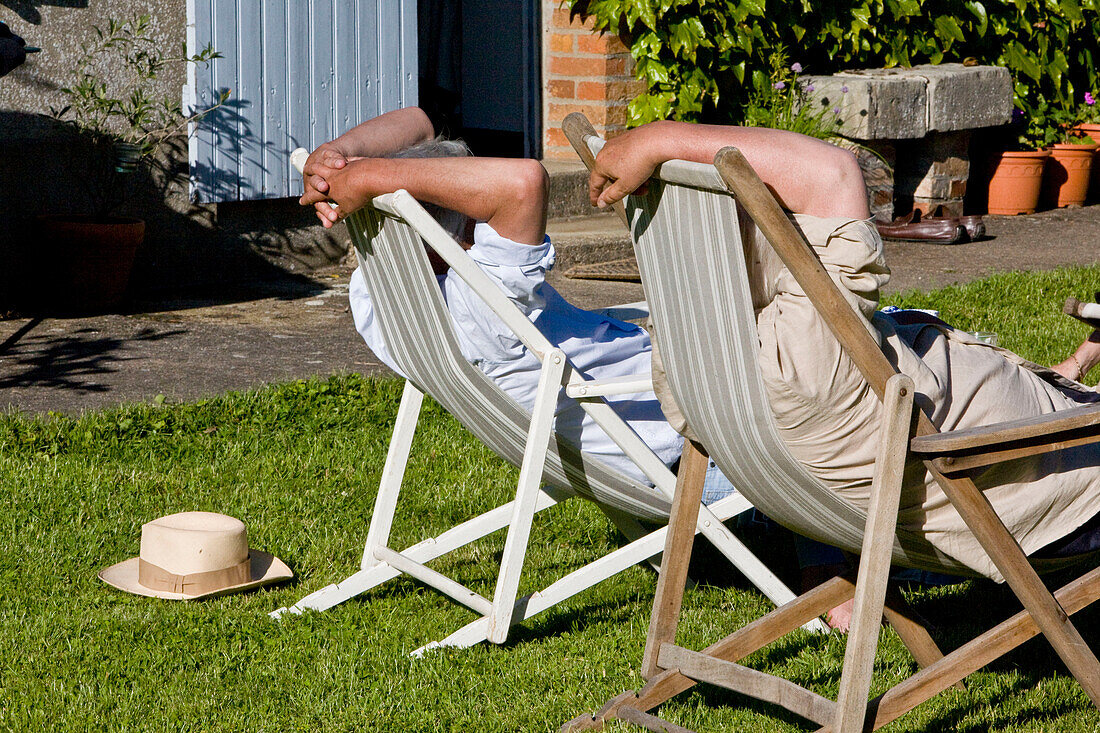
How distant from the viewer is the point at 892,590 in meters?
2.58

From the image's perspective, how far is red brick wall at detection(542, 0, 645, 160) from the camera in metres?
7.91

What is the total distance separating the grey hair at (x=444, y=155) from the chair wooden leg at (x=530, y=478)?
1.44 feet

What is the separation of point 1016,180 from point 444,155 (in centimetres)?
736

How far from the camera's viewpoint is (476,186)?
Result: 256 cm

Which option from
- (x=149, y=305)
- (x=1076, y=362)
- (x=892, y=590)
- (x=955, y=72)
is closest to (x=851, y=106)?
(x=955, y=72)

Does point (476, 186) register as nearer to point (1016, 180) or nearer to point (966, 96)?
point (966, 96)

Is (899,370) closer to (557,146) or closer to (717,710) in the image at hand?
(717,710)

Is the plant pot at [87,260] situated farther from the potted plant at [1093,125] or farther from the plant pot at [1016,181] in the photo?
the potted plant at [1093,125]

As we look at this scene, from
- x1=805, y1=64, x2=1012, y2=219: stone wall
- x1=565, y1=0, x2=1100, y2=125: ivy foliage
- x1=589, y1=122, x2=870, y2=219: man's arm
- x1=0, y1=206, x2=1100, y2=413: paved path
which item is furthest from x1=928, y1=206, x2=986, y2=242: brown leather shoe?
x1=589, y1=122, x2=870, y2=219: man's arm

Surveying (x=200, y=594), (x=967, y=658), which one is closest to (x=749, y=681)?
(x=967, y=658)

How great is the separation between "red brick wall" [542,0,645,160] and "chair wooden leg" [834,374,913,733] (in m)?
6.09

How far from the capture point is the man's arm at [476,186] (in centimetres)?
255

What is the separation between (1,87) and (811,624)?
444 centimetres

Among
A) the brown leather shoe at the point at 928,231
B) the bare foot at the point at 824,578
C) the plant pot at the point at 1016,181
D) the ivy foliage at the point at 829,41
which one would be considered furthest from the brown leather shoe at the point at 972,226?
the bare foot at the point at 824,578
